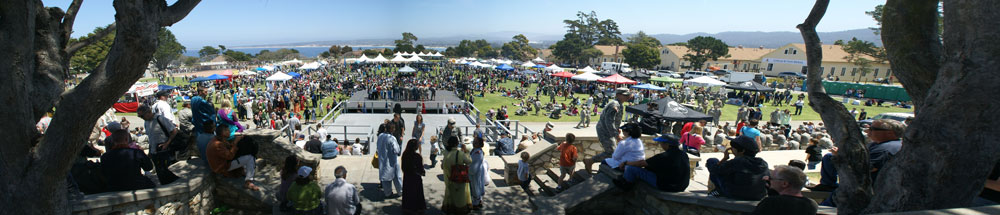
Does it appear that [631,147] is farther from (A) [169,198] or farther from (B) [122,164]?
(B) [122,164]

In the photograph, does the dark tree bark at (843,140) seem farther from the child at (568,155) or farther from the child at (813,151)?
the child at (813,151)

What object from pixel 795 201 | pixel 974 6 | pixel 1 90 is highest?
pixel 974 6

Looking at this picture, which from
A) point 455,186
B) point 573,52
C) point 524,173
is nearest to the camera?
point 455,186

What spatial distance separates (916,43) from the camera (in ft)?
12.0

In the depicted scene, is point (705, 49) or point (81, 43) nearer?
point (81, 43)

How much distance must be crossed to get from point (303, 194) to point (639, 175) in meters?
3.84

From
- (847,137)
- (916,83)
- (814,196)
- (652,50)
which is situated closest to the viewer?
(847,137)

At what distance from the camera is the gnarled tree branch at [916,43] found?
3598mm

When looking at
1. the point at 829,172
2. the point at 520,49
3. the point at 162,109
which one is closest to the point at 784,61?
the point at 520,49

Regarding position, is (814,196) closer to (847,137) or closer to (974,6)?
(847,137)

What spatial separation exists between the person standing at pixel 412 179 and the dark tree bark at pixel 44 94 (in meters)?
2.63

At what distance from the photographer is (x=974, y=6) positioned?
9.67 ft

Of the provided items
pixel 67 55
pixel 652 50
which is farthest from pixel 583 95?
pixel 652 50

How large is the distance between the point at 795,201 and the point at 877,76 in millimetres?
69029
